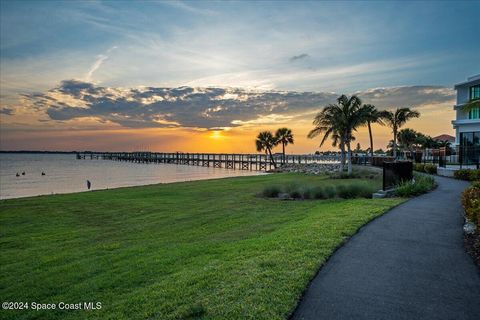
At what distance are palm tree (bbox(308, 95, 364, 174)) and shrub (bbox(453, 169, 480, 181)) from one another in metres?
9.73

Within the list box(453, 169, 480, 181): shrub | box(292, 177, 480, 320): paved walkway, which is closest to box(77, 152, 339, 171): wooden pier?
box(453, 169, 480, 181): shrub

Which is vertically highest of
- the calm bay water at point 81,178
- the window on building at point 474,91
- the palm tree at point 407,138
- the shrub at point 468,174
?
the window on building at point 474,91

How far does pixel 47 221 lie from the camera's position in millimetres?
14938

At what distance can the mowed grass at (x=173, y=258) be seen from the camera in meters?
5.07

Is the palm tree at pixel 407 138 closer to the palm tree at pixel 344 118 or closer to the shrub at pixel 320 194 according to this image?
the palm tree at pixel 344 118

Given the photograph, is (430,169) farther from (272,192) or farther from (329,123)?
(272,192)

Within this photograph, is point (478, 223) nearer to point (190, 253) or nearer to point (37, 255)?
point (190, 253)

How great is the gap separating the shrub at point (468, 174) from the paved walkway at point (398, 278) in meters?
13.6

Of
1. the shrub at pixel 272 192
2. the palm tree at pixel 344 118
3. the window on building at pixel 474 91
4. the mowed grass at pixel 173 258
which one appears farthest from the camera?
the window on building at pixel 474 91

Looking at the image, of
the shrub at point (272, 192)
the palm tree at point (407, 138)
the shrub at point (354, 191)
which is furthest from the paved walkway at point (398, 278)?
the palm tree at point (407, 138)

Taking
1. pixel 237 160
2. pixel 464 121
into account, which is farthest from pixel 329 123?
pixel 237 160

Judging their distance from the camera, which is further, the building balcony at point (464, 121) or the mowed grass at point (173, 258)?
the building balcony at point (464, 121)

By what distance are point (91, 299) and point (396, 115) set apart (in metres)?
45.7

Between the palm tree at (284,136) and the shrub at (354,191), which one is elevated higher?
the palm tree at (284,136)
